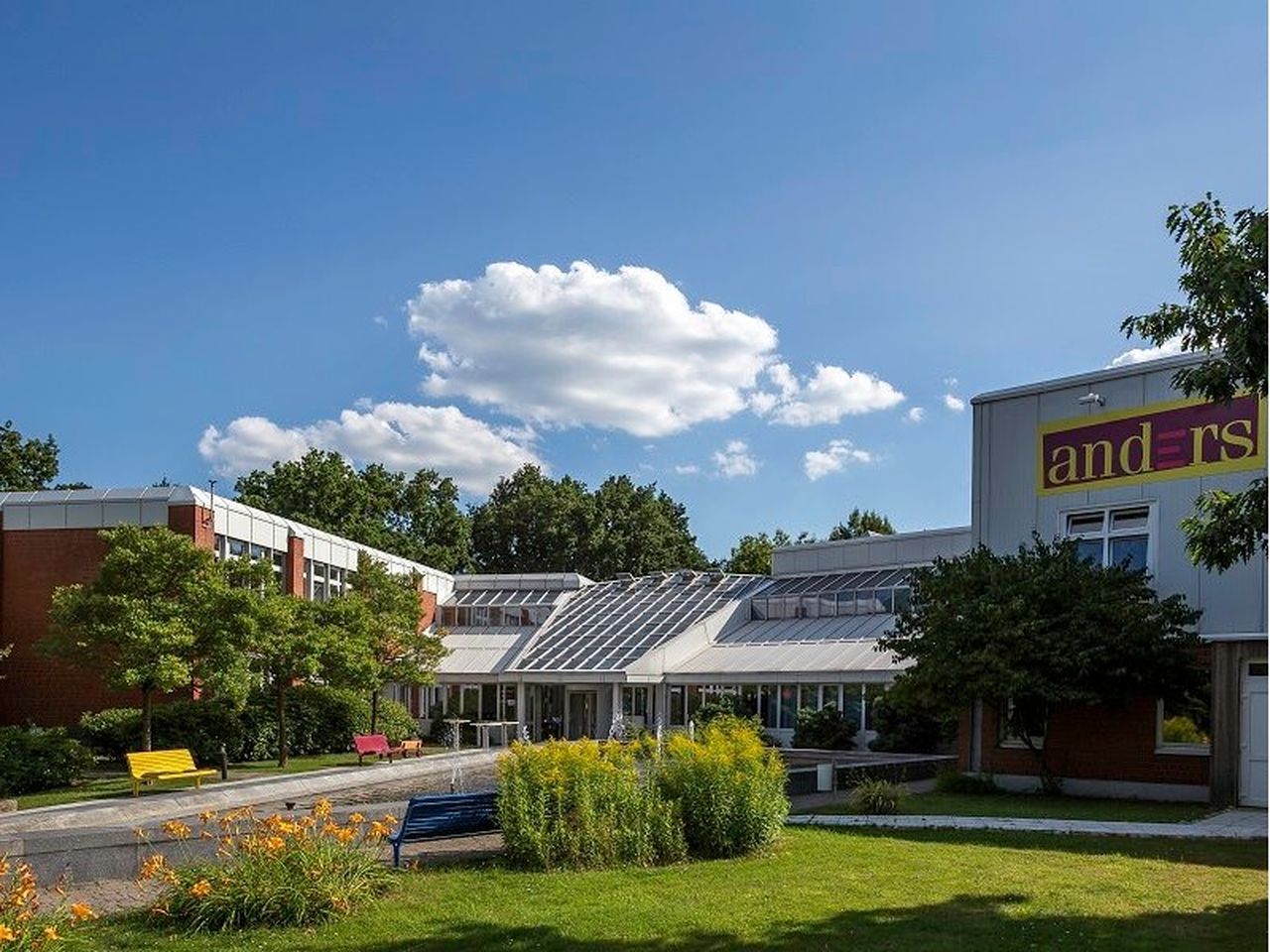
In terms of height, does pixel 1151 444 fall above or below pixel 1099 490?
above

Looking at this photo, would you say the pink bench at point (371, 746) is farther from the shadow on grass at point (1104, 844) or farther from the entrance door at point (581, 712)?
the shadow on grass at point (1104, 844)

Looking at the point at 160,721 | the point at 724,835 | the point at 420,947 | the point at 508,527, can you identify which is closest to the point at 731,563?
the point at 508,527

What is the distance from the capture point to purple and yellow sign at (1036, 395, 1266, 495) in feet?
67.9

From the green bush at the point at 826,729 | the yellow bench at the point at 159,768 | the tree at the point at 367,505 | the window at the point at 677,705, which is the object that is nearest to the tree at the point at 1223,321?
the yellow bench at the point at 159,768

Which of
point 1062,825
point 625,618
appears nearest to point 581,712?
point 625,618

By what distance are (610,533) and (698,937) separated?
59761 mm

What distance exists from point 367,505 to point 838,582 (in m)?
30.3

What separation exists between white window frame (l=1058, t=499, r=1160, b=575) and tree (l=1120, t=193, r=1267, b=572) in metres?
10.9

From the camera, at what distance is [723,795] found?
1349 centimetres

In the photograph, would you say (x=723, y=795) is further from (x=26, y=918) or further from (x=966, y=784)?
(x=966, y=784)

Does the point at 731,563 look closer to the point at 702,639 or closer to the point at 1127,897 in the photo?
the point at 702,639

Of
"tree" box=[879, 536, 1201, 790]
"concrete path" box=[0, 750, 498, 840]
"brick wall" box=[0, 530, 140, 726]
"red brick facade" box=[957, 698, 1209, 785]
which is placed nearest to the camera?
"concrete path" box=[0, 750, 498, 840]

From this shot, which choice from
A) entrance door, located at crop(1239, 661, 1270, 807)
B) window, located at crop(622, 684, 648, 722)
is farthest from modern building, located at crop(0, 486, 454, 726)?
entrance door, located at crop(1239, 661, 1270, 807)

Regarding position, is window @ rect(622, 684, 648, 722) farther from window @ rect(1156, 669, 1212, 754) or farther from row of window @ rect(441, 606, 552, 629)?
window @ rect(1156, 669, 1212, 754)
